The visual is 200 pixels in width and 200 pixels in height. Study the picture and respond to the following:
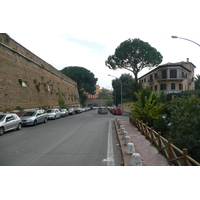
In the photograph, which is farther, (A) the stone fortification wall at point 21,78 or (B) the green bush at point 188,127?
(A) the stone fortification wall at point 21,78

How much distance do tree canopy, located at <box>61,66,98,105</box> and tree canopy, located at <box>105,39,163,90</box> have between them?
91.4 feet

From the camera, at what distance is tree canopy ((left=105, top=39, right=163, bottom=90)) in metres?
39.3

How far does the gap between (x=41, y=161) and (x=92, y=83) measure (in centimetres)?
7044

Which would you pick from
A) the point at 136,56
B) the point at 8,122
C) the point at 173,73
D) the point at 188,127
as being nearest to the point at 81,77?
the point at 136,56

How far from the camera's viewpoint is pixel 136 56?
4000 centimetres

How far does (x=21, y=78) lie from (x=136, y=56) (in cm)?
2492

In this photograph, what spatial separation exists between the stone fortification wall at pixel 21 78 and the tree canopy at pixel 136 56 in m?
16.3

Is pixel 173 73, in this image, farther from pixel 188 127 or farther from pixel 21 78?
pixel 188 127

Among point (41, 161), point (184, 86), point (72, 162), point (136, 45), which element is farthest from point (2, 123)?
point (184, 86)

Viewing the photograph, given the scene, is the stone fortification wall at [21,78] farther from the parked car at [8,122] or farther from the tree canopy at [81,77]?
the tree canopy at [81,77]

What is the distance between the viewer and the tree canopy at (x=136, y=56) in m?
39.3

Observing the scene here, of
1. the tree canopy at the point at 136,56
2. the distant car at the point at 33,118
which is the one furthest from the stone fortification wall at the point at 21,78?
the tree canopy at the point at 136,56

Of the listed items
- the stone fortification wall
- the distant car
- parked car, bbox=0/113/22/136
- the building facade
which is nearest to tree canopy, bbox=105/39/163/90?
the building facade

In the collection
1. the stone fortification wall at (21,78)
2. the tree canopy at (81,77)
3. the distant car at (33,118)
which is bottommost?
the distant car at (33,118)
